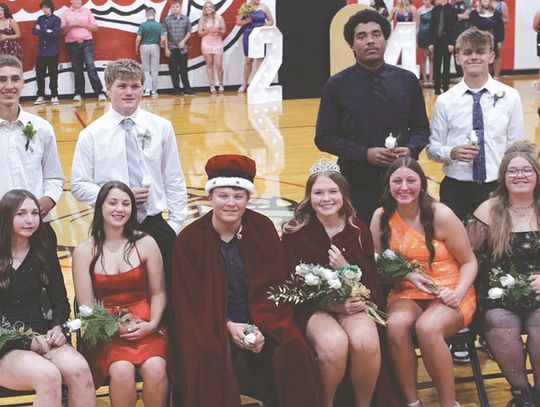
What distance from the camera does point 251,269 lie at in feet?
14.0

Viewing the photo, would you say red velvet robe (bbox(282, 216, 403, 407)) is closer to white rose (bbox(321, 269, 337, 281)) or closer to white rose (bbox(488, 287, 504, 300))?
white rose (bbox(321, 269, 337, 281))

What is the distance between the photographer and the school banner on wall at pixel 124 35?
56.2 feet

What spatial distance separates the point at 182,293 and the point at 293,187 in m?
5.01

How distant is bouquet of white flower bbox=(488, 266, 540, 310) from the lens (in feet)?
14.3

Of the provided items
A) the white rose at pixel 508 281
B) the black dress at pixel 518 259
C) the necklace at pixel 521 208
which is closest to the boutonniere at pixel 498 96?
the necklace at pixel 521 208

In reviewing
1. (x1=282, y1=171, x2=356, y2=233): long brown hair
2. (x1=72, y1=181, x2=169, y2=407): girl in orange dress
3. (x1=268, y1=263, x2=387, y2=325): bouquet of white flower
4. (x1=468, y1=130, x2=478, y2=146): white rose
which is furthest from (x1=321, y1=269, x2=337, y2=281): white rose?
(x1=468, y1=130, x2=478, y2=146): white rose

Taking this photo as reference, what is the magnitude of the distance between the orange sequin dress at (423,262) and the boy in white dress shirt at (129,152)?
1.22m

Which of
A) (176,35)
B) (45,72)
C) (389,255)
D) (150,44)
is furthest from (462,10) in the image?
(389,255)

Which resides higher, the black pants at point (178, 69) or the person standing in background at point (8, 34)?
the person standing in background at point (8, 34)

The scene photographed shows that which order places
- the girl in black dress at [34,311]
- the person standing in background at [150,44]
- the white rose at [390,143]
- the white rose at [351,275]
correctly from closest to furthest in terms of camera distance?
the girl in black dress at [34,311], the white rose at [351,275], the white rose at [390,143], the person standing in background at [150,44]

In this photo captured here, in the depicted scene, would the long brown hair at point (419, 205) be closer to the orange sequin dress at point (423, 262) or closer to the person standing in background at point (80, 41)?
the orange sequin dress at point (423, 262)

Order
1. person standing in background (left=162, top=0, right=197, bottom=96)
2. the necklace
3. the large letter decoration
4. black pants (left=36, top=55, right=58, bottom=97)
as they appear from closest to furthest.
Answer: the necklace → black pants (left=36, top=55, right=58, bottom=97) → person standing in background (left=162, top=0, right=197, bottom=96) → the large letter decoration

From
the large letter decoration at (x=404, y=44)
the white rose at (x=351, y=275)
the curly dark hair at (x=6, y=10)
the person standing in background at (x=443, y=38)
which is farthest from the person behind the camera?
the large letter decoration at (x=404, y=44)

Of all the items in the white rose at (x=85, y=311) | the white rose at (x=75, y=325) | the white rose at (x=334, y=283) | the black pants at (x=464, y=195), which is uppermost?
the black pants at (x=464, y=195)
